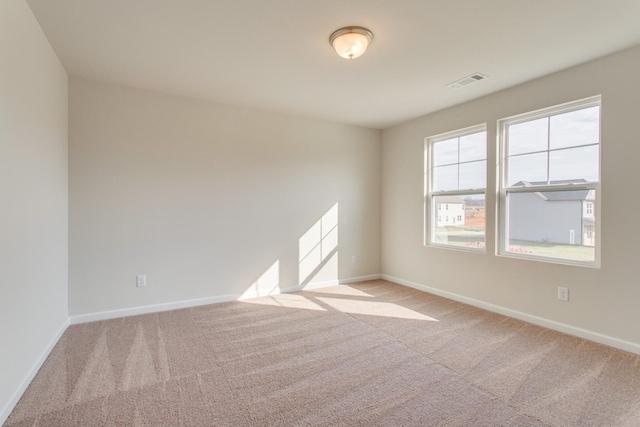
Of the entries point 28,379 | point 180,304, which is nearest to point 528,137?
point 180,304

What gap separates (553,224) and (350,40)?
276 centimetres

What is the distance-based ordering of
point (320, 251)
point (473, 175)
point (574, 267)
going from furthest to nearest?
point (320, 251) < point (473, 175) < point (574, 267)

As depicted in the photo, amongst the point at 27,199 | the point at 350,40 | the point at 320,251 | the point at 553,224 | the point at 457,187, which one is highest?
the point at 350,40

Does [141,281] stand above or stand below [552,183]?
below

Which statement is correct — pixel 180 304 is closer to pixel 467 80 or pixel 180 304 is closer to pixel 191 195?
pixel 191 195

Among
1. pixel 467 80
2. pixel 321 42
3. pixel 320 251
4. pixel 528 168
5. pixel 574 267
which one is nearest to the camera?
pixel 321 42

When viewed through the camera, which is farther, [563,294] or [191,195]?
[191,195]

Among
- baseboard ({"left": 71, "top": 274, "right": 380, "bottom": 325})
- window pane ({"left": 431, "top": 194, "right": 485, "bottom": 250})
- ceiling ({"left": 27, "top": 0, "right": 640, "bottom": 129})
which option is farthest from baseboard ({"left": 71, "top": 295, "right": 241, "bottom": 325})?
window pane ({"left": 431, "top": 194, "right": 485, "bottom": 250})

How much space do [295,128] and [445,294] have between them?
317cm

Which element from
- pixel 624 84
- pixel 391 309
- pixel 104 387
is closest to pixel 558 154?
pixel 624 84

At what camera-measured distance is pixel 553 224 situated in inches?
124

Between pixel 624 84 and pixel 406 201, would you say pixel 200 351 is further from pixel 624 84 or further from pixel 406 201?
pixel 624 84

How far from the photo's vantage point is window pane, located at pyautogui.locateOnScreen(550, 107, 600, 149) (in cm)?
285

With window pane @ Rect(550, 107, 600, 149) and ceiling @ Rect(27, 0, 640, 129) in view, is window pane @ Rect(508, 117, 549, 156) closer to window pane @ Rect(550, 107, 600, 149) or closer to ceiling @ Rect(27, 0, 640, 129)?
window pane @ Rect(550, 107, 600, 149)
